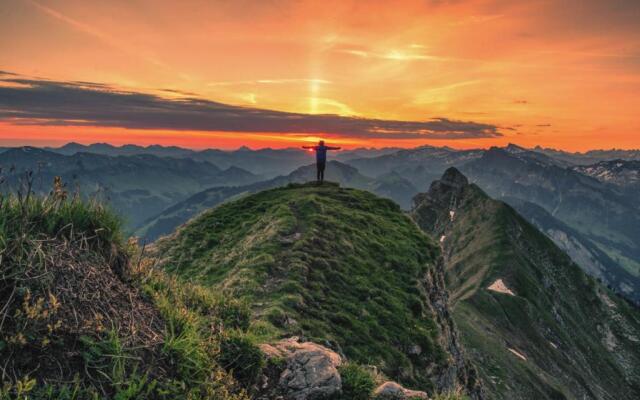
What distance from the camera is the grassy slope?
18547 millimetres

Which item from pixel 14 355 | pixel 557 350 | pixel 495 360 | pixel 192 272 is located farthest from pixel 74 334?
pixel 557 350

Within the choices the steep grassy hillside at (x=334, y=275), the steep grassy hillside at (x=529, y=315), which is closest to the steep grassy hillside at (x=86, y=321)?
the steep grassy hillside at (x=334, y=275)

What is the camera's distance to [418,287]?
27.1 metres

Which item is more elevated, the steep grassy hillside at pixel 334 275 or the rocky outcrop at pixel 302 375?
the rocky outcrop at pixel 302 375

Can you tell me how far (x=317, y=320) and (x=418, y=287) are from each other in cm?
1133

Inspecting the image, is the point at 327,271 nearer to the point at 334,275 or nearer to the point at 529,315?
the point at 334,275

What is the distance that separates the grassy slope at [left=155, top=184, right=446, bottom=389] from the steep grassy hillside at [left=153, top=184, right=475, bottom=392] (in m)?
0.07

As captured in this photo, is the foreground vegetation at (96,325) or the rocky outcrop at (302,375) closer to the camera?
the foreground vegetation at (96,325)

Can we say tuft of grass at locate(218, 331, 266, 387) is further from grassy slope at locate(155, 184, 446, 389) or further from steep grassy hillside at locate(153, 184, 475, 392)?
grassy slope at locate(155, 184, 446, 389)

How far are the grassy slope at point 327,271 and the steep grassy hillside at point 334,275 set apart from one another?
0.07m

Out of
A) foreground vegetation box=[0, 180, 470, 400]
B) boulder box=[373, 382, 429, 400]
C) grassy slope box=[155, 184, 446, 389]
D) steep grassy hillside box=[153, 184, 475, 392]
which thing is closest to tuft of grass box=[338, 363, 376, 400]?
foreground vegetation box=[0, 180, 470, 400]

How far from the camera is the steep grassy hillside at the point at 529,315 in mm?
72438

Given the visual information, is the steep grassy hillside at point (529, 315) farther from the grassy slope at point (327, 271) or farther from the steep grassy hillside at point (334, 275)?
the grassy slope at point (327, 271)

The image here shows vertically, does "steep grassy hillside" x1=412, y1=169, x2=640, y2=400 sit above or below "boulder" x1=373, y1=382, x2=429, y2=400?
below
